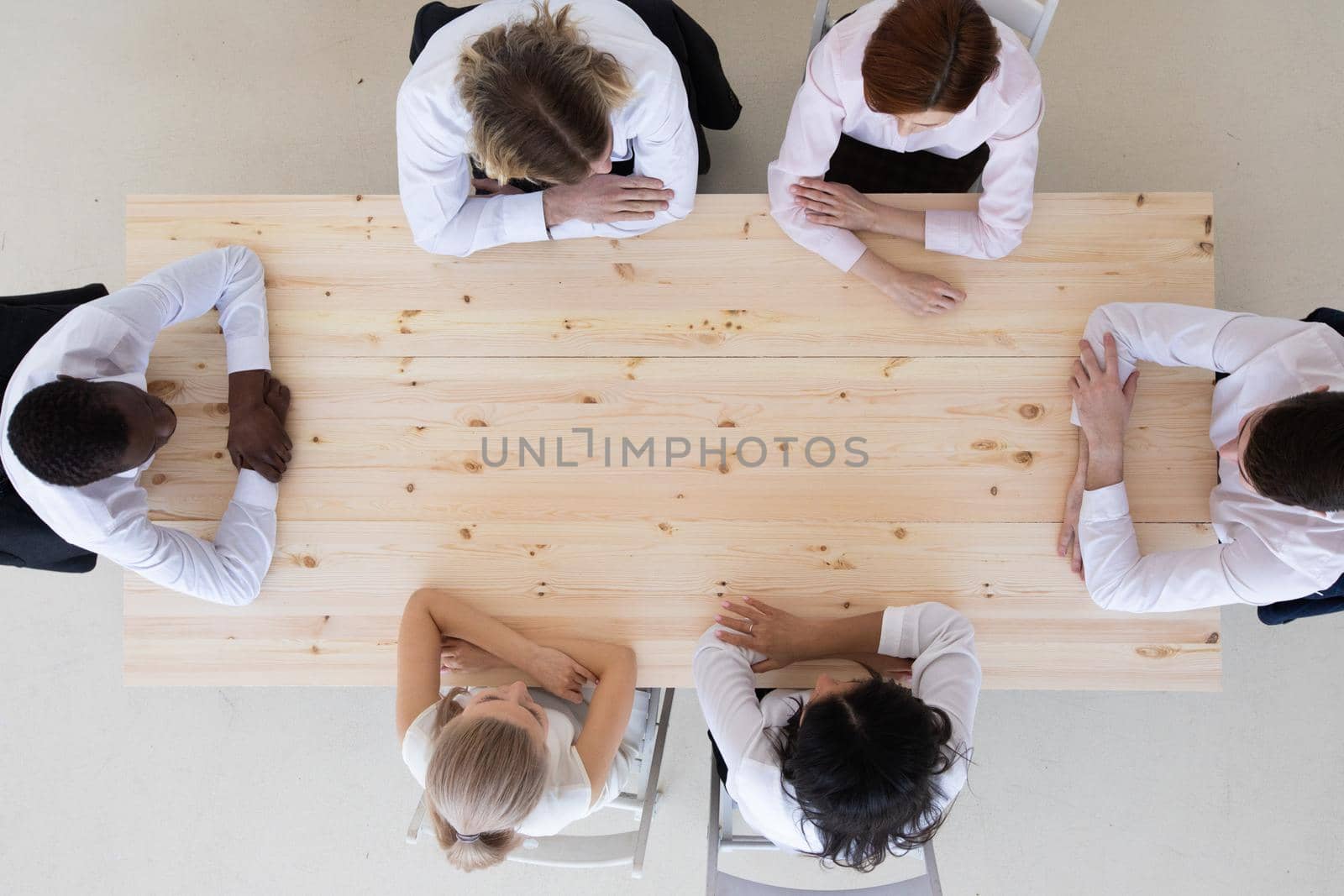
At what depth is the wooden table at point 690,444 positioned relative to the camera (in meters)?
1.47

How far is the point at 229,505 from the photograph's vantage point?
1.49 m

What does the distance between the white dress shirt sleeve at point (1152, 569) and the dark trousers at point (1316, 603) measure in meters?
0.14

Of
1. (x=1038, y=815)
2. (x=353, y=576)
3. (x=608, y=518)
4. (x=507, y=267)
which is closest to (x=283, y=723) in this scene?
(x=353, y=576)

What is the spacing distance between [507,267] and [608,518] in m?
0.56

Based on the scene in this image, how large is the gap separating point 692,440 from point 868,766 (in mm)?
666

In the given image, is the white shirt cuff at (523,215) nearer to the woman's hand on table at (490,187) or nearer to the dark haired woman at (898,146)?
the woman's hand on table at (490,187)

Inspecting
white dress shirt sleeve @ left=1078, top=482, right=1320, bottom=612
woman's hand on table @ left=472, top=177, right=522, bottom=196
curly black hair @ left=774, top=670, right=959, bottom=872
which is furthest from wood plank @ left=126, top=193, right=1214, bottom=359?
curly black hair @ left=774, top=670, right=959, bottom=872

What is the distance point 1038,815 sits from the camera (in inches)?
81.9

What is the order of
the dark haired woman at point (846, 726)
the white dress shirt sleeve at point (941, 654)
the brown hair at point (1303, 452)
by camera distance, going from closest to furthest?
1. the brown hair at point (1303, 452)
2. the dark haired woman at point (846, 726)
3. the white dress shirt sleeve at point (941, 654)

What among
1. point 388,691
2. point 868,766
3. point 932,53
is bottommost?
point 388,691

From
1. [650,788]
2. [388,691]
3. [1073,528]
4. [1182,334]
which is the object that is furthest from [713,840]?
[1182,334]

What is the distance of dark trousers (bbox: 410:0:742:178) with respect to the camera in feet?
4.91

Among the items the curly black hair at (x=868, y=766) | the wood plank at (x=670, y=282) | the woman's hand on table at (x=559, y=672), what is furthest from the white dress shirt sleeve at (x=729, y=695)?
the wood plank at (x=670, y=282)

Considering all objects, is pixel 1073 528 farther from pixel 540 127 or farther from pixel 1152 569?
pixel 540 127
